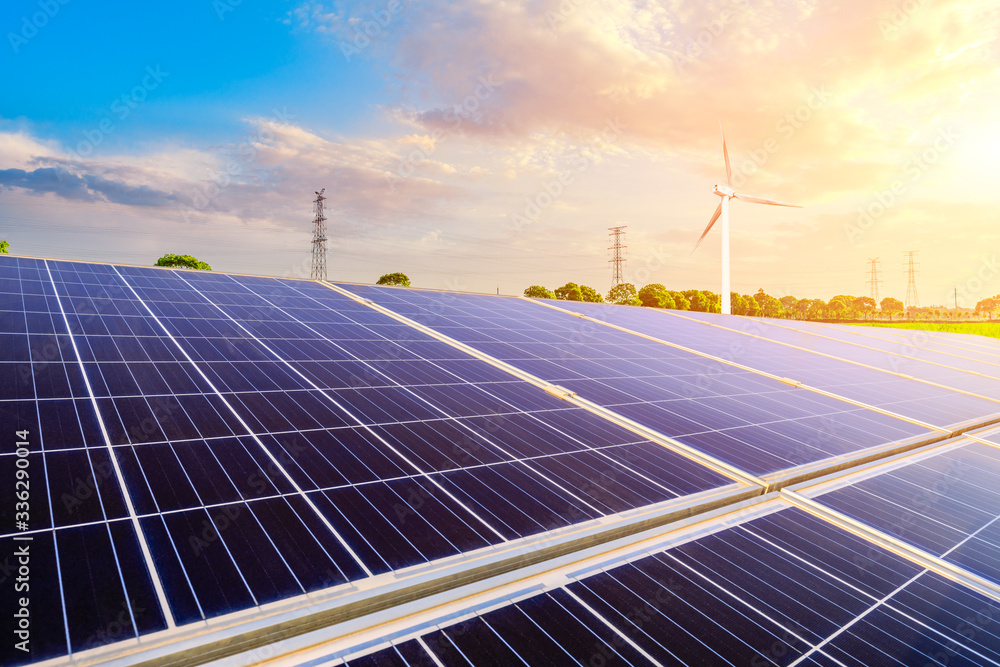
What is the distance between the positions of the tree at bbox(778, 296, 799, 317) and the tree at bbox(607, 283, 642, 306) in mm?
74882

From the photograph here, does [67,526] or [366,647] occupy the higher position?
[67,526]

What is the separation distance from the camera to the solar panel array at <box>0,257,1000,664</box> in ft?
14.5

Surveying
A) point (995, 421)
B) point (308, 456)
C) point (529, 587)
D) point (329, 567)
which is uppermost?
point (308, 456)

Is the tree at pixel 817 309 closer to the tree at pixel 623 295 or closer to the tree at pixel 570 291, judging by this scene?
the tree at pixel 623 295

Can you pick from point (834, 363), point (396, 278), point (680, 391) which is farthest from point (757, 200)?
point (396, 278)

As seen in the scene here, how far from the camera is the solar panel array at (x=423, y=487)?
443 centimetres

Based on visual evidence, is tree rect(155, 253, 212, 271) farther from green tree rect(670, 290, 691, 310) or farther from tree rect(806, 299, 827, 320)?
tree rect(806, 299, 827, 320)

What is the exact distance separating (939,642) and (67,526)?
836 cm

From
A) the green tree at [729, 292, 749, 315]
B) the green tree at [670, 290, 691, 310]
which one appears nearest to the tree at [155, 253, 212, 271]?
the green tree at [670, 290, 691, 310]

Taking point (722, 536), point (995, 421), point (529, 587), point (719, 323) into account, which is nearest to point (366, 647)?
point (529, 587)

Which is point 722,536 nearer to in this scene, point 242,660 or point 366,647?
point 366,647

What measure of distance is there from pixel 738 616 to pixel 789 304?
683ft

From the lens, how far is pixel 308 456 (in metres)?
6.78

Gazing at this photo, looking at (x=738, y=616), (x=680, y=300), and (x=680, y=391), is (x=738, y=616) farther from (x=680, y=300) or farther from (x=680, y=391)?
(x=680, y=300)
